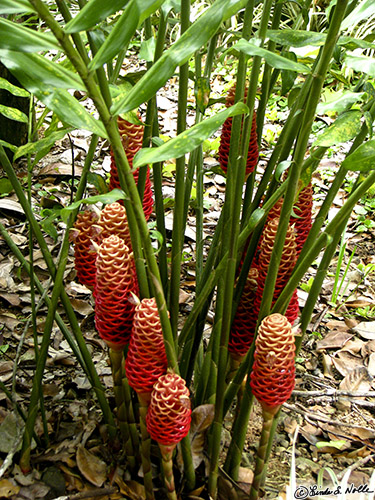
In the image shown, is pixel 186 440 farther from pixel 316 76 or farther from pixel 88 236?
pixel 316 76

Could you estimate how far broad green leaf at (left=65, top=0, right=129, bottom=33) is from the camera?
582 millimetres

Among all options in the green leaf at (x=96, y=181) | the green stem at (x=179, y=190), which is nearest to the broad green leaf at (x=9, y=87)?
the green leaf at (x=96, y=181)

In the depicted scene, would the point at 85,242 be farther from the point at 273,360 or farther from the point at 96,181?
the point at 273,360

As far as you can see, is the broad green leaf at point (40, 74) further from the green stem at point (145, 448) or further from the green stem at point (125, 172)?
the green stem at point (145, 448)

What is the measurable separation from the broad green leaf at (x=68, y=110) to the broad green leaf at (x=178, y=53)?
1.4 inches

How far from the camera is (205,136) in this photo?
0.68 meters

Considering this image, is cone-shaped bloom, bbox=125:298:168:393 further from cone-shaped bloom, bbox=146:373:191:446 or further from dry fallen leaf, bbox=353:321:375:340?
dry fallen leaf, bbox=353:321:375:340

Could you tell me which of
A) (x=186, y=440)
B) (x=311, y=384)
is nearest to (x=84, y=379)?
(x=186, y=440)

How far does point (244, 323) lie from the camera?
1.18 m

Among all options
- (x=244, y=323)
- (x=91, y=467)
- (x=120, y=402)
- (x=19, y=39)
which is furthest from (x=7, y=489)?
(x=19, y=39)

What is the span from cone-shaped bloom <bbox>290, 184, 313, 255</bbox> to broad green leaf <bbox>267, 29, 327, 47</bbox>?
0.34 metres

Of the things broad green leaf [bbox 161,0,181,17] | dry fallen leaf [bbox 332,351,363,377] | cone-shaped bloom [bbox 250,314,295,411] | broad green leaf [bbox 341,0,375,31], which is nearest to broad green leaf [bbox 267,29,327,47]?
broad green leaf [bbox 341,0,375,31]

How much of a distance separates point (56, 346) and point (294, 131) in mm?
1129

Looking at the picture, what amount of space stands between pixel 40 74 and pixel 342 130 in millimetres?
440
